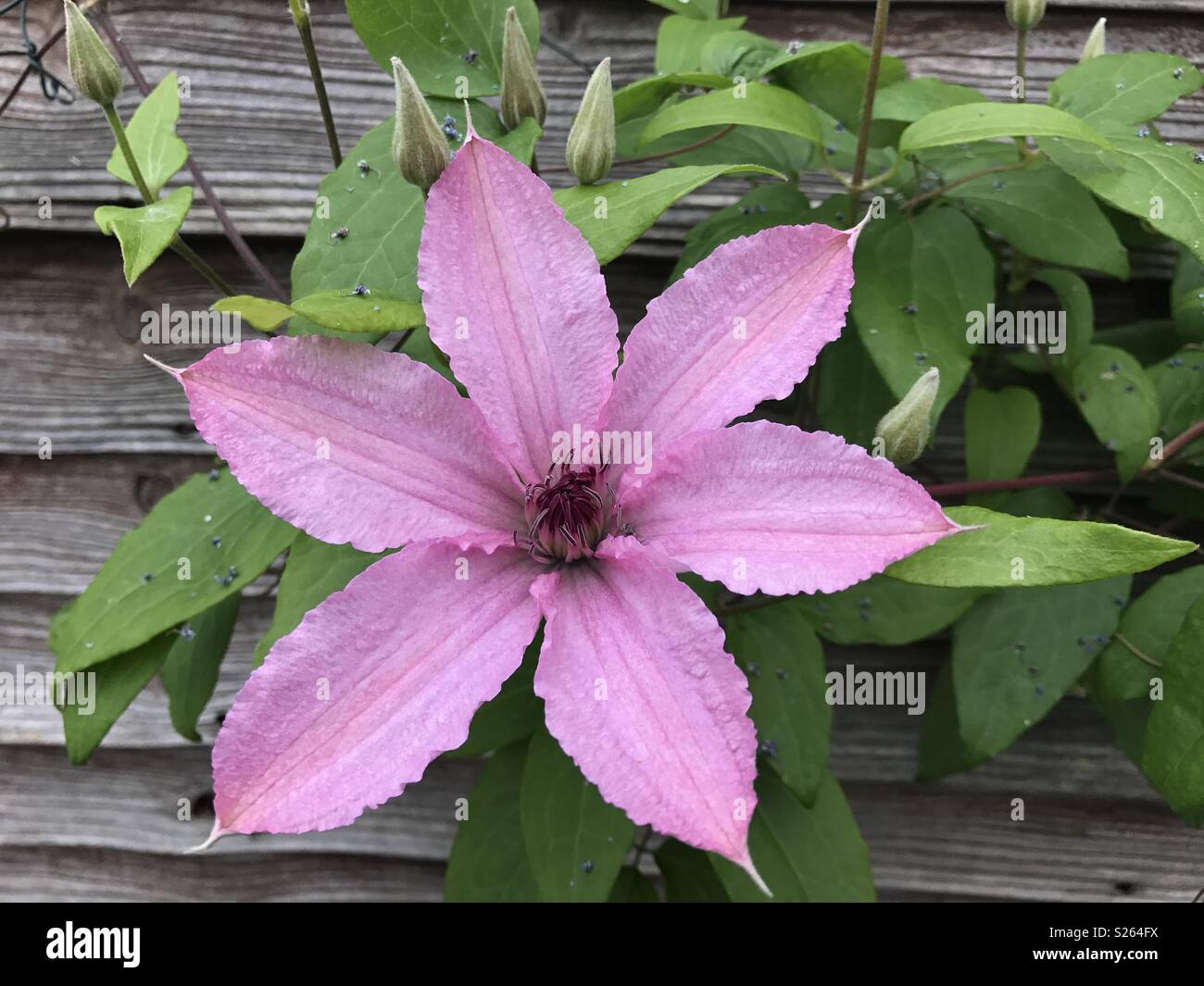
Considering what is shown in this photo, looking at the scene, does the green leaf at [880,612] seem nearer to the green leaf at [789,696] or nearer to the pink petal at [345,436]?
the green leaf at [789,696]

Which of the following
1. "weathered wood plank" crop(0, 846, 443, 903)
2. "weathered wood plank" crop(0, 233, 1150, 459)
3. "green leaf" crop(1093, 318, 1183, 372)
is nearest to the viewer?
"green leaf" crop(1093, 318, 1183, 372)

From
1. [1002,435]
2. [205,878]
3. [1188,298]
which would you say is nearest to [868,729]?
[1002,435]

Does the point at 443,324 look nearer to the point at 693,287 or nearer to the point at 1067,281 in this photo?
the point at 693,287

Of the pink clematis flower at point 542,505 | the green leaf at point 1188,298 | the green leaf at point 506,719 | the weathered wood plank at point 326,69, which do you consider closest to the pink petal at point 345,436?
the pink clematis flower at point 542,505

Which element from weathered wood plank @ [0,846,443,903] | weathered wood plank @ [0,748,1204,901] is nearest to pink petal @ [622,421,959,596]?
weathered wood plank @ [0,748,1204,901]

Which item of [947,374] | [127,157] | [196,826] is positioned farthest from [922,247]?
[196,826]

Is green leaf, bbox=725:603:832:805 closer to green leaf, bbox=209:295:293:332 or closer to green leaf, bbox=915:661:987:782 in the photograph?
green leaf, bbox=915:661:987:782
